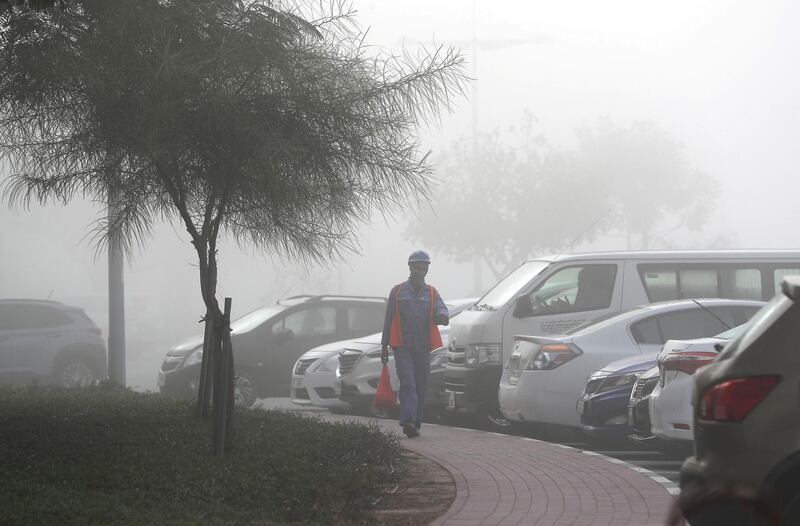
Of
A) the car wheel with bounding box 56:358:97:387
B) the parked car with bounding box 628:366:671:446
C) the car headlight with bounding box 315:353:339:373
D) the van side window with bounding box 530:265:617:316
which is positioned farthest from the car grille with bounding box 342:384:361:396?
the car wheel with bounding box 56:358:97:387

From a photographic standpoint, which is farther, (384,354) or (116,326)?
(116,326)

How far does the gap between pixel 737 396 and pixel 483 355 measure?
9.49 m

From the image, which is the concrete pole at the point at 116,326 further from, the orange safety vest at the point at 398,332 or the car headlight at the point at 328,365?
the orange safety vest at the point at 398,332

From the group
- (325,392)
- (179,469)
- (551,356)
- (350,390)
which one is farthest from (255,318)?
(179,469)

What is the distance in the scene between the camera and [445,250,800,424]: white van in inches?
564

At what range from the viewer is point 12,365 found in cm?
2145

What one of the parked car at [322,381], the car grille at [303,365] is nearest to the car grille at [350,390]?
the parked car at [322,381]

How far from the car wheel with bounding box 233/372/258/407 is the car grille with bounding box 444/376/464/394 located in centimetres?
534

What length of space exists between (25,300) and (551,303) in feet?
34.2

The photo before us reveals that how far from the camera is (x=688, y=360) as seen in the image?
9.56 meters

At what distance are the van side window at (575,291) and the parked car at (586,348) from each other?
179 centimetres

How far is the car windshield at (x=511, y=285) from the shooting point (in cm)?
1471

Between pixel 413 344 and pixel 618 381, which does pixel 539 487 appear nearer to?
pixel 618 381

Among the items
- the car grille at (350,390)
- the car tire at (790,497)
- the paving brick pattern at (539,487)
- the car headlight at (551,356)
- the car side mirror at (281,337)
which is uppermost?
the car side mirror at (281,337)
